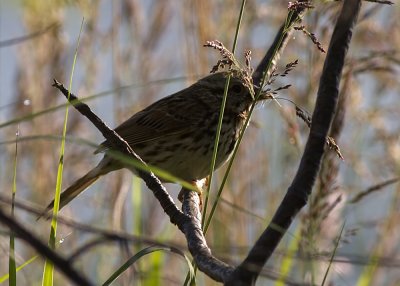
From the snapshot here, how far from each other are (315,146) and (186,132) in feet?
6.78

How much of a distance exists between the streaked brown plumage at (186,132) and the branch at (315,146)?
5.65 ft

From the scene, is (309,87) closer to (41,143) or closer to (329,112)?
(41,143)

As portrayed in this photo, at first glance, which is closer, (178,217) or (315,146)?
(315,146)

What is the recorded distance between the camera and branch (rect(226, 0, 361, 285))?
100cm

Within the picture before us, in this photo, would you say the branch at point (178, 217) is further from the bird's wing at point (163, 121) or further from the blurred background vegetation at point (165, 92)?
the bird's wing at point (163, 121)

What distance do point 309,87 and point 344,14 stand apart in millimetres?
1907

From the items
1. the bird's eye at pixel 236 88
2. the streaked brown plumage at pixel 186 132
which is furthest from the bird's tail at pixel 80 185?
the bird's eye at pixel 236 88

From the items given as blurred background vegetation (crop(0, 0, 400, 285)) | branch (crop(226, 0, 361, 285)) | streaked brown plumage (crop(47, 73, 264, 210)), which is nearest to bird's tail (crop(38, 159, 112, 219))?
streaked brown plumage (crop(47, 73, 264, 210))

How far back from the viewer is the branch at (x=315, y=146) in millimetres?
999

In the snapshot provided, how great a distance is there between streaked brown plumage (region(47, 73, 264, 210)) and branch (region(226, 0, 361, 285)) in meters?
1.72

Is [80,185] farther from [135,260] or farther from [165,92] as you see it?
[135,260]

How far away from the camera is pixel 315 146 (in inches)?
39.8

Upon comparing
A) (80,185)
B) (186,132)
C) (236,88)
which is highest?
(236,88)

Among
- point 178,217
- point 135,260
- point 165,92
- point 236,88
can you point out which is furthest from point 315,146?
point 165,92
